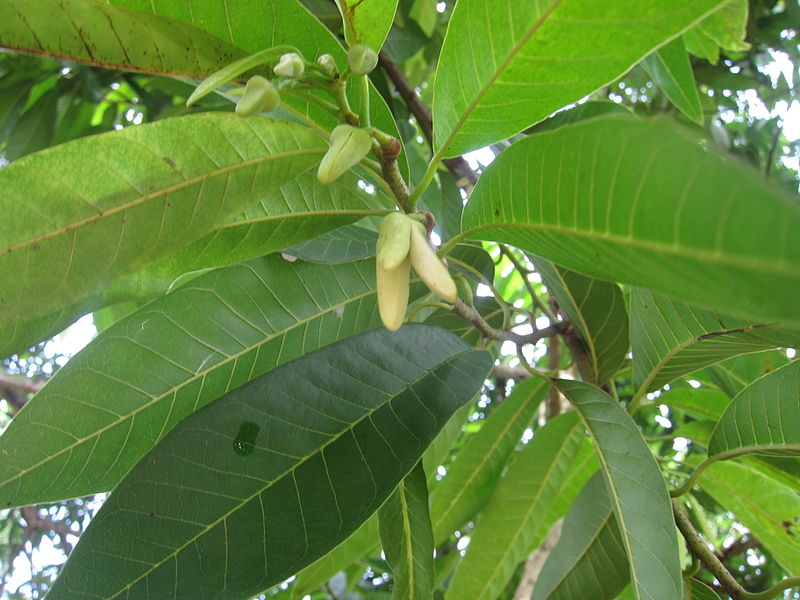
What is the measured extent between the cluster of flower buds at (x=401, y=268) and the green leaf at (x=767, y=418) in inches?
21.3

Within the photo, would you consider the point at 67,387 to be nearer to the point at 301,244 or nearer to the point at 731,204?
the point at 301,244

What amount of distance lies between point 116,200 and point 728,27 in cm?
126

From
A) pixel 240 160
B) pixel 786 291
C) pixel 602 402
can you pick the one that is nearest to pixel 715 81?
pixel 602 402

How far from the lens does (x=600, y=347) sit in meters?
1.18

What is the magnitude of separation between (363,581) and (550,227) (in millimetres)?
2720

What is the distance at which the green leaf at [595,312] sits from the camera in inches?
43.1

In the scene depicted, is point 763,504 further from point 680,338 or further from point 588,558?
point 680,338

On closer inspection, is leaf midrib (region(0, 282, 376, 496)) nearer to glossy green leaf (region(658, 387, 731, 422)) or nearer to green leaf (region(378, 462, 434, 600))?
green leaf (region(378, 462, 434, 600))

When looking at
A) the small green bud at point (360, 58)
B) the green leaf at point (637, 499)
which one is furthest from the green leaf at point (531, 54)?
the green leaf at point (637, 499)

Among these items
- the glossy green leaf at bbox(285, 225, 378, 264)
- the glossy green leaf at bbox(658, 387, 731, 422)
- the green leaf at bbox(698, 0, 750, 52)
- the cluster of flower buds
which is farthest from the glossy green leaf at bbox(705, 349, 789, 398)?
the cluster of flower buds

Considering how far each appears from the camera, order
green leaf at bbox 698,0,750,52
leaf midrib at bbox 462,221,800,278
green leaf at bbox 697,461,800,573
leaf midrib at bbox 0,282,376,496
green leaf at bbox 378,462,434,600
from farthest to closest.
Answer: green leaf at bbox 698,0,750,52 < green leaf at bbox 697,461,800,573 < green leaf at bbox 378,462,434,600 < leaf midrib at bbox 0,282,376,496 < leaf midrib at bbox 462,221,800,278

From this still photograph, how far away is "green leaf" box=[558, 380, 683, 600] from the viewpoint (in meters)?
0.77

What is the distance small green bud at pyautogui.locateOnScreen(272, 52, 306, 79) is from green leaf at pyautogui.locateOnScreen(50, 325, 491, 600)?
329 mm

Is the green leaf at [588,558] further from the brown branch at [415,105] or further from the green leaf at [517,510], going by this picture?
the brown branch at [415,105]
